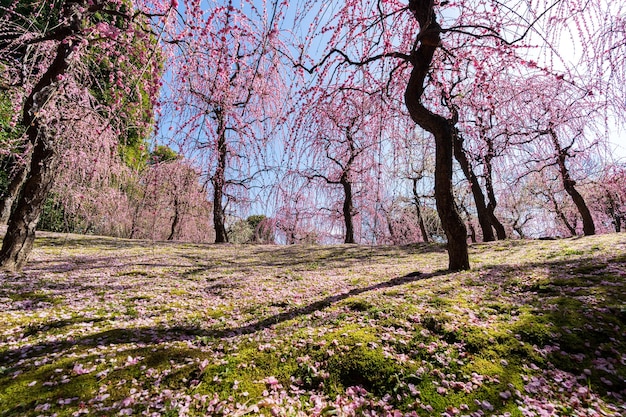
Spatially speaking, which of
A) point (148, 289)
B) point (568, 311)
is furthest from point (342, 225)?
point (568, 311)

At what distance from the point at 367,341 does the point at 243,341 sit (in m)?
1.36

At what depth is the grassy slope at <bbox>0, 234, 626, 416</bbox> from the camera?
2.37 meters

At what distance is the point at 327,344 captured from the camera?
10.2 feet

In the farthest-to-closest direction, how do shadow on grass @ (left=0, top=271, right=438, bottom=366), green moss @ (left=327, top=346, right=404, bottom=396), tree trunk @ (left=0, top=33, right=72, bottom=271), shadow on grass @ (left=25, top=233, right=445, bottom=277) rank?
shadow on grass @ (left=25, top=233, right=445, bottom=277), tree trunk @ (left=0, top=33, right=72, bottom=271), shadow on grass @ (left=0, top=271, right=438, bottom=366), green moss @ (left=327, top=346, right=404, bottom=396)

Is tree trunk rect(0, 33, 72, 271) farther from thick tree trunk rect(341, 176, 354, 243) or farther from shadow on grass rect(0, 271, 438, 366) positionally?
thick tree trunk rect(341, 176, 354, 243)

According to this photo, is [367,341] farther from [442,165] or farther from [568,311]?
→ [442,165]

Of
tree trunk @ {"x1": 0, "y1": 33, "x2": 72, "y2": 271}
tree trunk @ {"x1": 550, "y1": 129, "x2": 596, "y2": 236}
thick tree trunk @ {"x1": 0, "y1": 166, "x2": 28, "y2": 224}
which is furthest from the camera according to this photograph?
tree trunk @ {"x1": 550, "y1": 129, "x2": 596, "y2": 236}

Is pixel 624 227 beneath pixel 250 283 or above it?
above

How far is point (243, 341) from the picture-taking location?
3.41 metres

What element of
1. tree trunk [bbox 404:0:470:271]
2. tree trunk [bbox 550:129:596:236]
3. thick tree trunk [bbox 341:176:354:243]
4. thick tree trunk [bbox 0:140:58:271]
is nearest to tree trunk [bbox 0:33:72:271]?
thick tree trunk [bbox 0:140:58:271]

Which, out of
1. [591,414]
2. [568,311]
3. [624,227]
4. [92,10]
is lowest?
[591,414]

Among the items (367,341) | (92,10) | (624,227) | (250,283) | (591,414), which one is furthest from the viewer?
(624,227)

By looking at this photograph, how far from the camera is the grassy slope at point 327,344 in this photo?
2373mm

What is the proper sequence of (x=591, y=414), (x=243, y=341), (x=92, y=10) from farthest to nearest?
1. (x=92, y=10)
2. (x=243, y=341)
3. (x=591, y=414)
